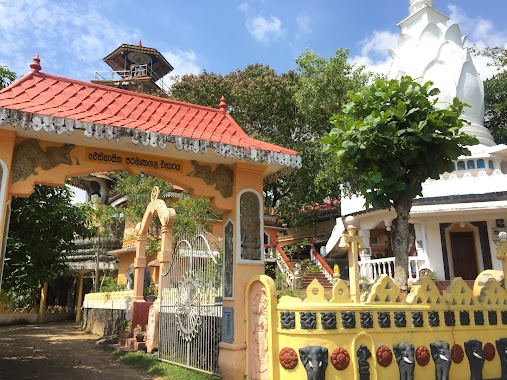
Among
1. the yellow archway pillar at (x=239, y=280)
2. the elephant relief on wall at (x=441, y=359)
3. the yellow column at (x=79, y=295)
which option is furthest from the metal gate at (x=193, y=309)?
the yellow column at (x=79, y=295)

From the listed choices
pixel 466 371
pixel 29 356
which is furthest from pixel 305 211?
Answer: pixel 466 371

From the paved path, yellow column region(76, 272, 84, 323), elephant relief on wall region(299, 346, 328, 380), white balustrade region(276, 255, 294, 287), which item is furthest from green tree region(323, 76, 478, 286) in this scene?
yellow column region(76, 272, 84, 323)

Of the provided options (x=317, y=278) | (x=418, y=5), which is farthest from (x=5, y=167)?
(x=418, y=5)

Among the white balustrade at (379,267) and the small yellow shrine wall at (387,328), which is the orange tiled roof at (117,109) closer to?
the small yellow shrine wall at (387,328)

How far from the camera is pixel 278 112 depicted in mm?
22516

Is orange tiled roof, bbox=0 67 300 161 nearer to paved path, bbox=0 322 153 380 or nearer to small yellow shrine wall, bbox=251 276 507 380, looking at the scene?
small yellow shrine wall, bbox=251 276 507 380

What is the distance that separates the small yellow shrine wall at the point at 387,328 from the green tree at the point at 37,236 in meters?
5.64

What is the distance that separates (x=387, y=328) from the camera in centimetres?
586

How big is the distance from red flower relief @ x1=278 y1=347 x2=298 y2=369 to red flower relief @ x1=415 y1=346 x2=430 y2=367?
1832 mm

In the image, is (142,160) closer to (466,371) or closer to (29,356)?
(466,371)

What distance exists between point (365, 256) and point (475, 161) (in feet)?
17.9

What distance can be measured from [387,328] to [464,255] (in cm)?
1072

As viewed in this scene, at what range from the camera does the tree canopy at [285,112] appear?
2008 cm

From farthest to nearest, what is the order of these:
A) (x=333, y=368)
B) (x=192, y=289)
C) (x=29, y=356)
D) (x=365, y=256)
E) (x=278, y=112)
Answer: (x=278, y=112)
(x=365, y=256)
(x=29, y=356)
(x=192, y=289)
(x=333, y=368)
